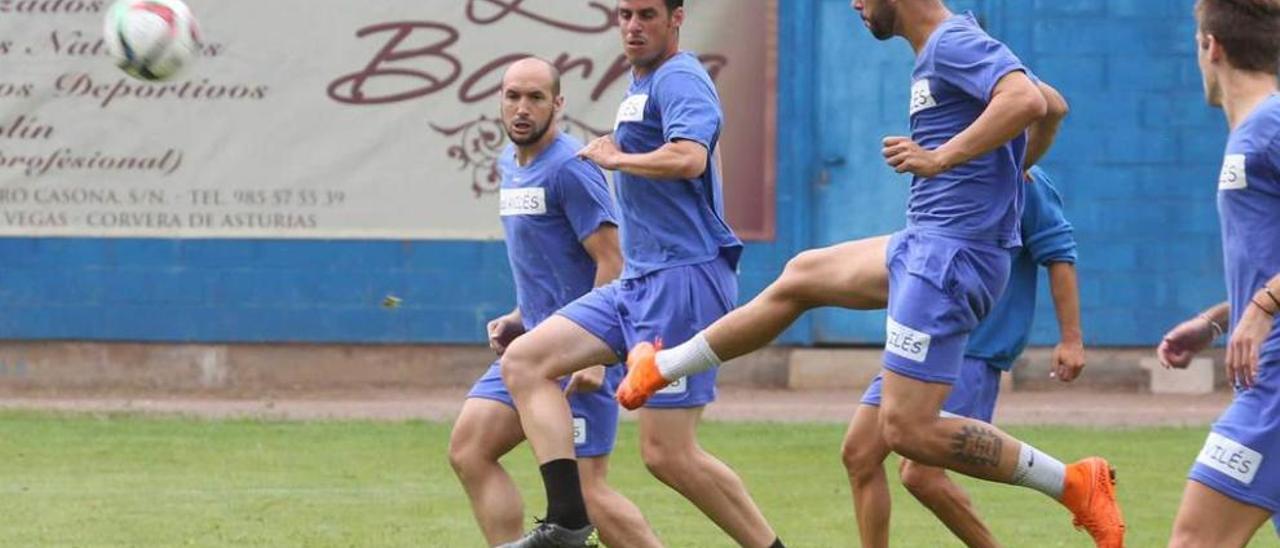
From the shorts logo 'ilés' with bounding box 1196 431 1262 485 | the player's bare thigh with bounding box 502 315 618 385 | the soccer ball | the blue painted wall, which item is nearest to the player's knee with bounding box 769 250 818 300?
the player's bare thigh with bounding box 502 315 618 385

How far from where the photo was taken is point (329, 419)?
1483 centimetres

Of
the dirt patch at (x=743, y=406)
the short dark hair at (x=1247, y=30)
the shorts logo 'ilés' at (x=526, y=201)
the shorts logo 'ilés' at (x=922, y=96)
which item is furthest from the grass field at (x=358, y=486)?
the short dark hair at (x=1247, y=30)

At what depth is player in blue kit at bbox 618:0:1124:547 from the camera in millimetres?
7305

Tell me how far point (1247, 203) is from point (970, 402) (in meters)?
2.44

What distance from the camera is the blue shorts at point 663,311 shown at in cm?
792

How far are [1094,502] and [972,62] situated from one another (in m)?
1.48

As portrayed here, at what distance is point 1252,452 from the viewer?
5.94 meters

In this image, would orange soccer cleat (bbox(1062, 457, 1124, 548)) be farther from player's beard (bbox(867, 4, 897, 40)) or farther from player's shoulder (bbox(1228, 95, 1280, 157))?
player's shoulder (bbox(1228, 95, 1280, 157))

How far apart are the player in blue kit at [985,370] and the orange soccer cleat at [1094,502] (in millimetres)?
583

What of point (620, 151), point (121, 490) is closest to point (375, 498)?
point (121, 490)

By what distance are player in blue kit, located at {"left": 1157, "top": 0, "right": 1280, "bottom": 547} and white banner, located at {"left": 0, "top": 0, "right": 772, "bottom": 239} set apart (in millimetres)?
10329

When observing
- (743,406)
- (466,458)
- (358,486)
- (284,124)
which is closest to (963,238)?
(466,458)

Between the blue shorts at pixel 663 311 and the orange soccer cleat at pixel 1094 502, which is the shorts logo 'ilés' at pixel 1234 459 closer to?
the orange soccer cleat at pixel 1094 502

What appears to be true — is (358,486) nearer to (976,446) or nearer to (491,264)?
(976,446)
